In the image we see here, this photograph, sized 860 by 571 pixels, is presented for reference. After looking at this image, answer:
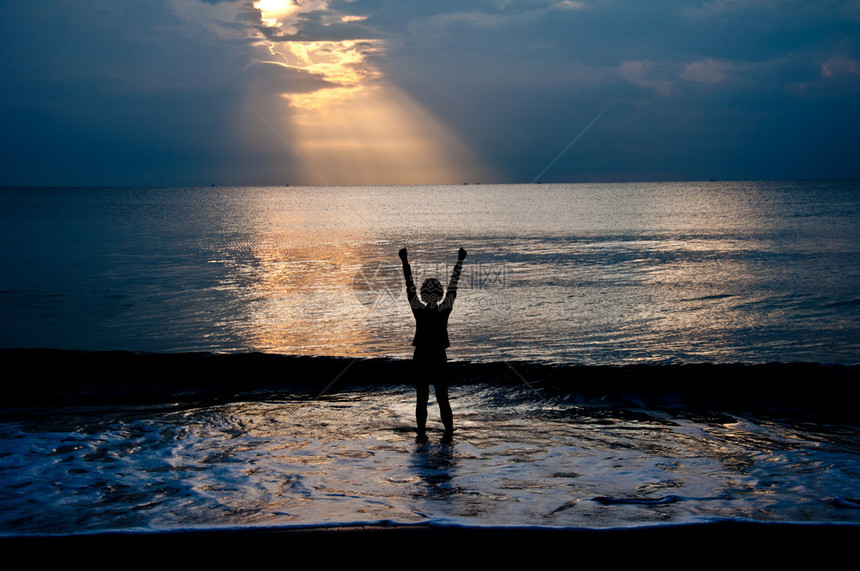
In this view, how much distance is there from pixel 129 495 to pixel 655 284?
22.1m

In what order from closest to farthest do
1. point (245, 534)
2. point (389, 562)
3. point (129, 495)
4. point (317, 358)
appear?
point (389, 562), point (245, 534), point (129, 495), point (317, 358)

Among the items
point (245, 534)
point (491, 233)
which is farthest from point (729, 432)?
point (491, 233)

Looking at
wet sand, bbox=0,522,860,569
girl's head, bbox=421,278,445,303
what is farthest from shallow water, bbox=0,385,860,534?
girl's head, bbox=421,278,445,303

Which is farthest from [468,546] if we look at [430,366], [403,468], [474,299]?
[474,299]

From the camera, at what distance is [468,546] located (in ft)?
14.2

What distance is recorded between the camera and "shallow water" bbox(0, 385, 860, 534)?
4.96 m

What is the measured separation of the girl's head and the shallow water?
1.62 metres

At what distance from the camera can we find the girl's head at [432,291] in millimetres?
6633

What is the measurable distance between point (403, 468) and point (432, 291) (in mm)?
1818

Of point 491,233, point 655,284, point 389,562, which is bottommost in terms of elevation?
point 389,562

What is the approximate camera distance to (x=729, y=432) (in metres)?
7.45

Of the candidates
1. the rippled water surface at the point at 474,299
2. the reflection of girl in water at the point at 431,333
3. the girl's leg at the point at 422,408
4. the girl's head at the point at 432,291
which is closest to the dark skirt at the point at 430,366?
the reflection of girl in water at the point at 431,333

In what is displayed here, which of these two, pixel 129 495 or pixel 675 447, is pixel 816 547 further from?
pixel 129 495

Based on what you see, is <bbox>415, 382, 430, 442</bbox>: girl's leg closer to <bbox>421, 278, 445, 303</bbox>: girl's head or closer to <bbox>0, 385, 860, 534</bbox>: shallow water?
<bbox>0, 385, 860, 534</bbox>: shallow water
